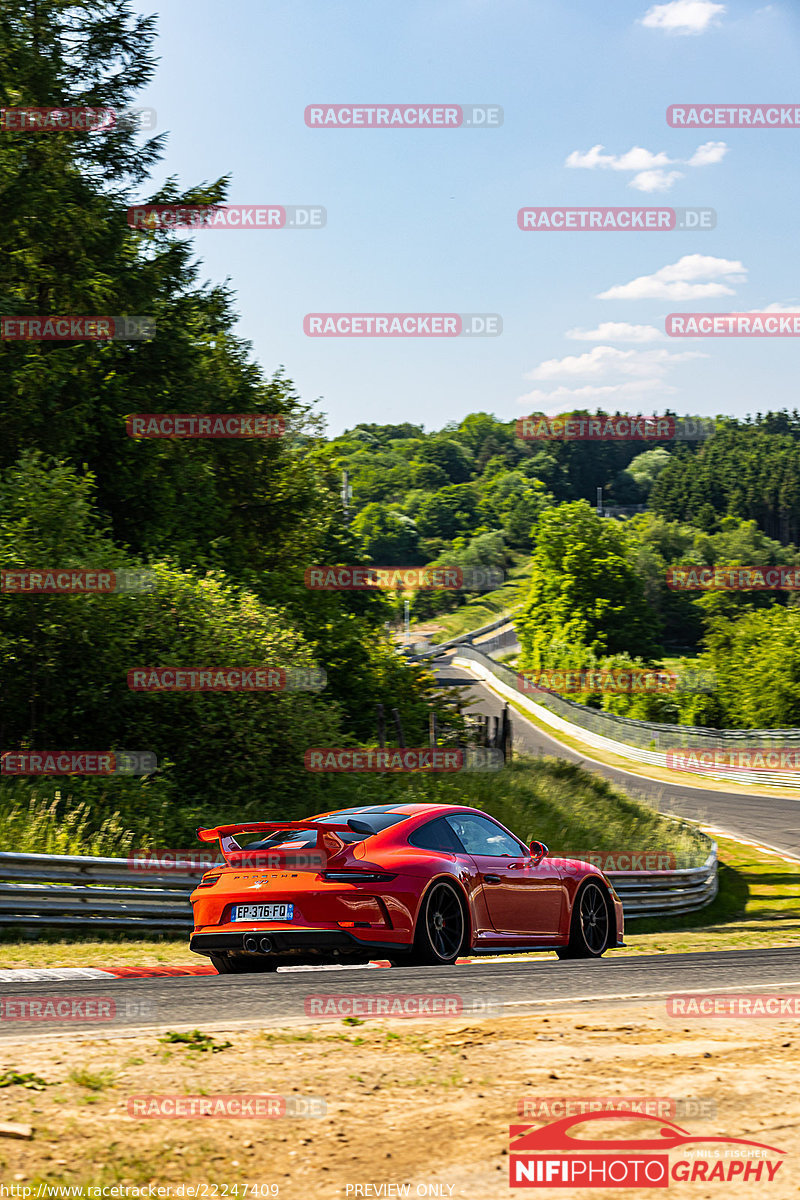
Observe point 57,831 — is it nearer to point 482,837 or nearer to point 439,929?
point 482,837

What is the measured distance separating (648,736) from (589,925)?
52.9 metres

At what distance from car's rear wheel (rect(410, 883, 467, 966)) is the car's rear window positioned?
0.59m

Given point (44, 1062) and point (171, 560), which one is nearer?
point (44, 1062)

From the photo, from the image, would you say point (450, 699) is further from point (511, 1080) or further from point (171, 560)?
point (511, 1080)

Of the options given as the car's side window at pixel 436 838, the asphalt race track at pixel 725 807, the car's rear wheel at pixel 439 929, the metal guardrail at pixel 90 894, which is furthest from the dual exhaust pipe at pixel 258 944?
the asphalt race track at pixel 725 807

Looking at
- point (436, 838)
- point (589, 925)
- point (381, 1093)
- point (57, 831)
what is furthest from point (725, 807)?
point (381, 1093)

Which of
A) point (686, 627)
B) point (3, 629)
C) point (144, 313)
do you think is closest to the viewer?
point (3, 629)

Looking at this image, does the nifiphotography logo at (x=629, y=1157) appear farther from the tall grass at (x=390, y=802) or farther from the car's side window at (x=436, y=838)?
the tall grass at (x=390, y=802)

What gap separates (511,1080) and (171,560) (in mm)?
17080

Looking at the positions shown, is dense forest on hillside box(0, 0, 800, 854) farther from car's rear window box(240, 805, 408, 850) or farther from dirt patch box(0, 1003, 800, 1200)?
dirt patch box(0, 1003, 800, 1200)

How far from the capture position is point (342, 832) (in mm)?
8086

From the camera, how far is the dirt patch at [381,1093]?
3.53m

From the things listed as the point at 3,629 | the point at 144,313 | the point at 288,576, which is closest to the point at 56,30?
the point at 144,313

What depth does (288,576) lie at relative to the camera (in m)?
27.7
